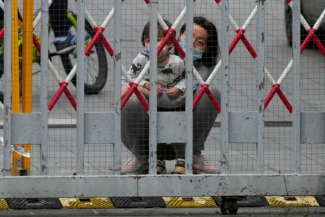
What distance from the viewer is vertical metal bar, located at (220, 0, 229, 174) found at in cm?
410

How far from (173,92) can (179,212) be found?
28.7 inches

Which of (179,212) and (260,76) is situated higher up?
(260,76)

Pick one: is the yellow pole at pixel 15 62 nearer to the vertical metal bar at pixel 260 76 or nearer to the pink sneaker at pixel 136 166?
the pink sneaker at pixel 136 166

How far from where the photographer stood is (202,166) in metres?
4.33

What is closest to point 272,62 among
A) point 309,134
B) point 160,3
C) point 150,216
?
point 309,134

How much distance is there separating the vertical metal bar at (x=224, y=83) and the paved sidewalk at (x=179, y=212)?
418 millimetres

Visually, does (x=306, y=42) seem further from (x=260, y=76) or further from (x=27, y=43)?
(x=27, y=43)

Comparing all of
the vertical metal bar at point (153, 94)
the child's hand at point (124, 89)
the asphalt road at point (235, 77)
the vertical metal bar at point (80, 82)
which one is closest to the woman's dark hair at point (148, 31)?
the asphalt road at point (235, 77)

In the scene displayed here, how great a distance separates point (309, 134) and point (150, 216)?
1.03m

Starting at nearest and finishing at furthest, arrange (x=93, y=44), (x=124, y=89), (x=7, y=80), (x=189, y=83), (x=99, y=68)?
(x=7, y=80) → (x=189, y=83) → (x=93, y=44) → (x=124, y=89) → (x=99, y=68)

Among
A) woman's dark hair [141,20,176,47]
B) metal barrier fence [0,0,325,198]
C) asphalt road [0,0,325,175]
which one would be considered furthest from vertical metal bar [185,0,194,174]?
woman's dark hair [141,20,176,47]

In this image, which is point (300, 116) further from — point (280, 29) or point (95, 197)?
point (95, 197)

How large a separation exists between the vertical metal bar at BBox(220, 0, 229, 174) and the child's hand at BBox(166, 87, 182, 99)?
419 millimetres

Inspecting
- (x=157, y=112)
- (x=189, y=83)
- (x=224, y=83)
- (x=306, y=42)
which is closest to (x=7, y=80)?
(x=157, y=112)
